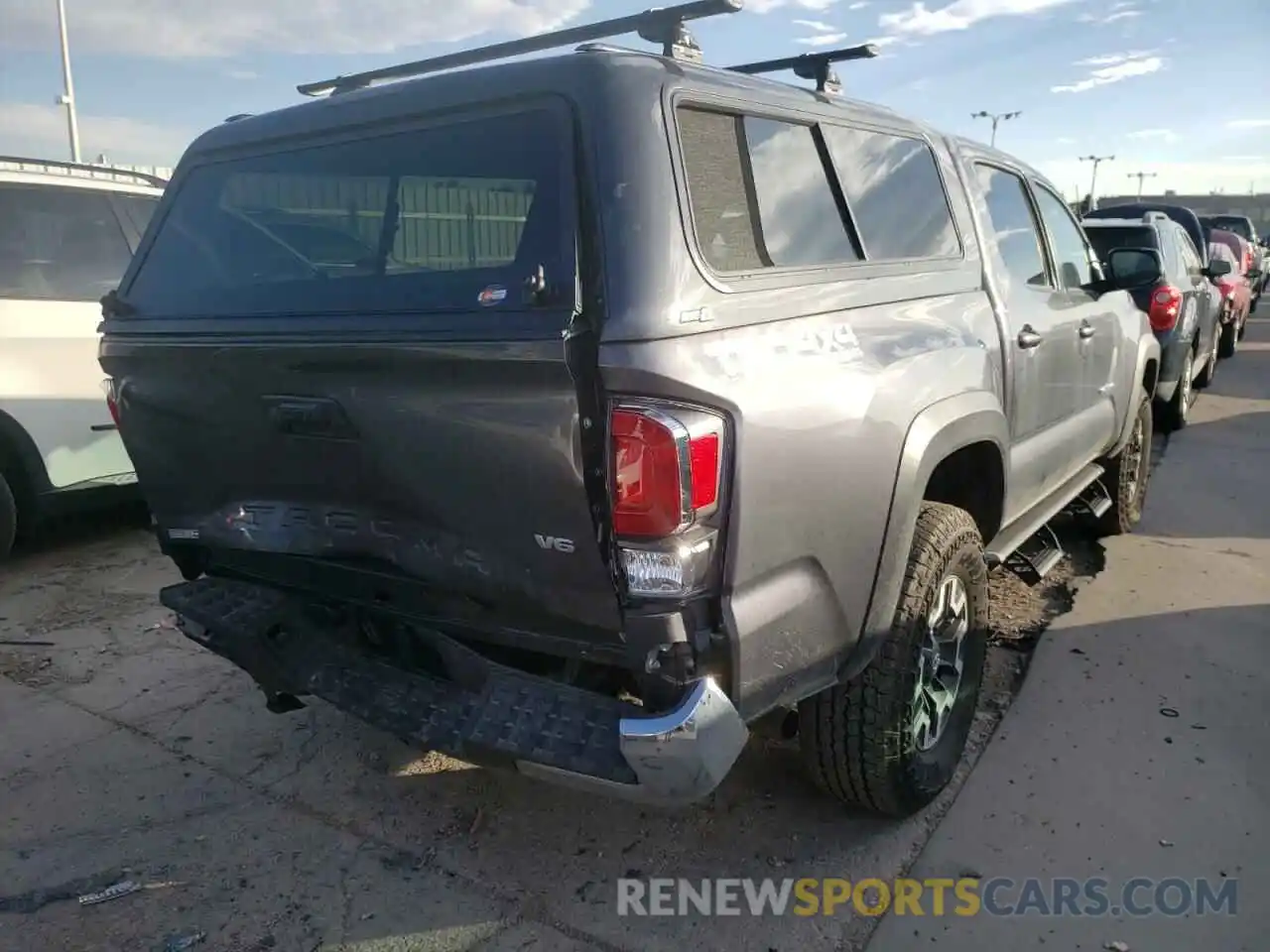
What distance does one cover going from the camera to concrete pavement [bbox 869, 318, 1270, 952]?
2584 millimetres

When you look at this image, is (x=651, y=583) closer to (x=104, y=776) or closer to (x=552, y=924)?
(x=552, y=924)

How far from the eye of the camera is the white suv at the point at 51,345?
5.00m

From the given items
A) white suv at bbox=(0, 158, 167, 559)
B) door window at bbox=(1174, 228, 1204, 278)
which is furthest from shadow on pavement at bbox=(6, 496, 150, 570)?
door window at bbox=(1174, 228, 1204, 278)

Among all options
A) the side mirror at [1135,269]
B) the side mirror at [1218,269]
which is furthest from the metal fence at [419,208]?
the side mirror at [1218,269]

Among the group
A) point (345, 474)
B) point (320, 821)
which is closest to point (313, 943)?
point (320, 821)


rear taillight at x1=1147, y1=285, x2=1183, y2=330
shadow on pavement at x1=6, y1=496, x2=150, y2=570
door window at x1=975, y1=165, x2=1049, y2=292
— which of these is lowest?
shadow on pavement at x1=6, y1=496, x2=150, y2=570

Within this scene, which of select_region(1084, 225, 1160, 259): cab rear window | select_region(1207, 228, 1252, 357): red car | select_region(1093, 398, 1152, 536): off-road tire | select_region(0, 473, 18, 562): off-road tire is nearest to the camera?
select_region(0, 473, 18, 562): off-road tire

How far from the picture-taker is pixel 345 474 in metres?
2.49

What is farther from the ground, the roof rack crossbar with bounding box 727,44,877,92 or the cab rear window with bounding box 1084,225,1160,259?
the roof rack crossbar with bounding box 727,44,877,92

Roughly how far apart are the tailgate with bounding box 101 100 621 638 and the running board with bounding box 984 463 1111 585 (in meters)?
1.86

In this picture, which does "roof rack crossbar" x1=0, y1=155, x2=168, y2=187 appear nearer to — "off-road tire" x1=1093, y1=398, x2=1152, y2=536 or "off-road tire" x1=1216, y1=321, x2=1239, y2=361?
"off-road tire" x1=1093, y1=398, x2=1152, y2=536

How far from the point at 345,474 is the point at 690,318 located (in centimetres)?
→ 98

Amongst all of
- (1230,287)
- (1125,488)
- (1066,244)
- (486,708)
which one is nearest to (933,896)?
(486,708)

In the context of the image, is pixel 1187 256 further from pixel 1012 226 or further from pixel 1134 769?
pixel 1134 769
